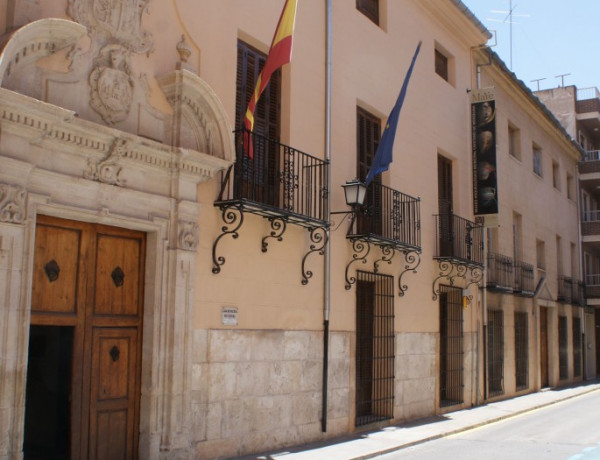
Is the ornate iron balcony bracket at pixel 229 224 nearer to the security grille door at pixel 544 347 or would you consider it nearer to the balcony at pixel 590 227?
the security grille door at pixel 544 347

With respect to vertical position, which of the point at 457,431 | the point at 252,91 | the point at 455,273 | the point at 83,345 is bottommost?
the point at 457,431

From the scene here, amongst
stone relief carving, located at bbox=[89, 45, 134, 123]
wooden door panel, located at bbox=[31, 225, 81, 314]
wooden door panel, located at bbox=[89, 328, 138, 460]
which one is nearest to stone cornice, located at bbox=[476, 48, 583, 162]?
→ stone relief carving, located at bbox=[89, 45, 134, 123]

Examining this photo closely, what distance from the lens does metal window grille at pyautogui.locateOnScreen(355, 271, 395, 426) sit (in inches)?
505

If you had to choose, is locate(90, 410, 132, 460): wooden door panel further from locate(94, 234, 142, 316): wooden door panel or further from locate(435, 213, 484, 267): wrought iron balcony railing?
locate(435, 213, 484, 267): wrought iron balcony railing

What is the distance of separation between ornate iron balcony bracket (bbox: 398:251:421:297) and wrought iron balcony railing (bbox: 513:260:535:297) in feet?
21.8

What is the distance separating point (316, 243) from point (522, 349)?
12259mm

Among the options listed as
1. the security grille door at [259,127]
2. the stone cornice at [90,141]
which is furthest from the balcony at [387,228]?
the stone cornice at [90,141]

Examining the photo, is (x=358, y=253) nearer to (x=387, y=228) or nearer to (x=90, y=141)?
(x=387, y=228)

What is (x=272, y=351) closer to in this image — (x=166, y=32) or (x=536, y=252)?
(x=166, y=32)

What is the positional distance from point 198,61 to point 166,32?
60cm

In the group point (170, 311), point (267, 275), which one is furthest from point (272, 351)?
point (170, 311)

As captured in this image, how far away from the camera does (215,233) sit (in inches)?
360

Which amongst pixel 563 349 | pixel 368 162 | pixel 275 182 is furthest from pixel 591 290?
pixel 275 182

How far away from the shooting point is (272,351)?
1002cm
